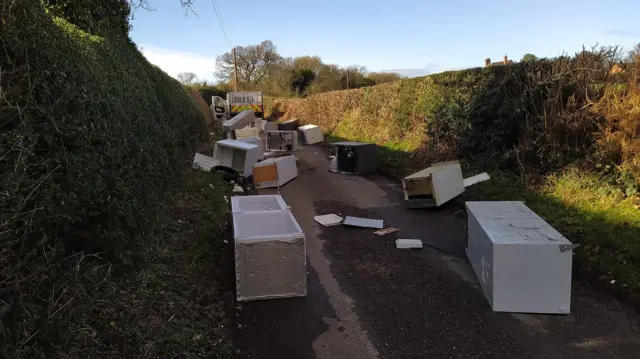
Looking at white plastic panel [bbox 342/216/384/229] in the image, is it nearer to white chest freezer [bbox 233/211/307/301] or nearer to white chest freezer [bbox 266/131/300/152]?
white chest freezer [bbox 233/211/307/301]

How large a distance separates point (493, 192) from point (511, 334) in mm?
4707

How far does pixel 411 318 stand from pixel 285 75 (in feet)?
140

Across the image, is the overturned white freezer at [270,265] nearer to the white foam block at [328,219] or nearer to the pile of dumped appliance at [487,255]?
the pile of dumped appliance at [487,255]

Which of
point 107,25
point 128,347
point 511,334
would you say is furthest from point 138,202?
point 511,334

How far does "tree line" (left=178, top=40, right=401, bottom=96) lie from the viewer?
41594 millimetres

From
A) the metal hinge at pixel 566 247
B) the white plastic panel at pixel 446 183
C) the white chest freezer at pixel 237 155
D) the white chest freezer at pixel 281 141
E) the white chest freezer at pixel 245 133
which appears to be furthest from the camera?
the white chest freezer at pixel 245 133

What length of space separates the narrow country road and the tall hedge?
175cm

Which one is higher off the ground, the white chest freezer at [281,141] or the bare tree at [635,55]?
the bare tree at [635,55]

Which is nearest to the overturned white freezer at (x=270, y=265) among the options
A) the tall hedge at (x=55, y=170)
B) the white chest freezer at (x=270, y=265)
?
the white chest freezer at (x=270, y=265)

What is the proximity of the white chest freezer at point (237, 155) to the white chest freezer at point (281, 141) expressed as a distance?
3862mm

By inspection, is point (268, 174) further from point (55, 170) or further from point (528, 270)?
point (55, 170)

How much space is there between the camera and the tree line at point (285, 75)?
41594 millimetres


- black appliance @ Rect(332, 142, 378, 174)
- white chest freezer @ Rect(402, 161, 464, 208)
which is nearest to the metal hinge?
white chest freezer @ Rect(402, 161, 464, 208)

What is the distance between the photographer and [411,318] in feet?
14.7
